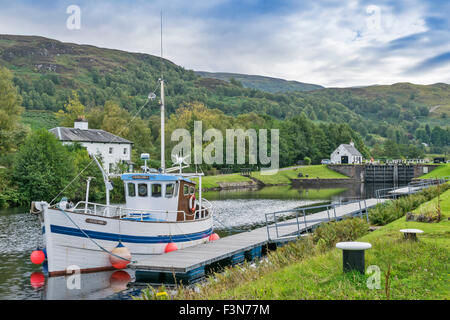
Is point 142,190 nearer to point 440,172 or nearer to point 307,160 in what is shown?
point 440,172

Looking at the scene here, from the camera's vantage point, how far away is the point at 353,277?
10.7 m

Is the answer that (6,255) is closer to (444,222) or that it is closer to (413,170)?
(444,222)

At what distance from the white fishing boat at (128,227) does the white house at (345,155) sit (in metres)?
103

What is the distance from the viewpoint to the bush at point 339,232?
17562mm

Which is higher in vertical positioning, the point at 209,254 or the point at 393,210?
the point at 393,210

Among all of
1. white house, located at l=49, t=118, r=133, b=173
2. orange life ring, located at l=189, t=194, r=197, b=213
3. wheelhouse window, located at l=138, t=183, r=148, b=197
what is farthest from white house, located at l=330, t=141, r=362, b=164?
wheelhouse window, located at l=138, t=183, r=148, b=197

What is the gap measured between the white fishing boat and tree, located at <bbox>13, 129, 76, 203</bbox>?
28381 millimetres

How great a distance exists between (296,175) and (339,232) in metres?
84.5

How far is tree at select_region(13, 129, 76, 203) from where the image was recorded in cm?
4888

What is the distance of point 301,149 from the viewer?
128 metres

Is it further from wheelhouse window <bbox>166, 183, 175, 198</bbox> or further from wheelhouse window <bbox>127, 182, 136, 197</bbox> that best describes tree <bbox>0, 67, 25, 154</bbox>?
wheelhouse window <bbox>166, 183, 175, 198</bbox>

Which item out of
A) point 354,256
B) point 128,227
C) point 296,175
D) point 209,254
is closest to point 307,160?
point 296,175

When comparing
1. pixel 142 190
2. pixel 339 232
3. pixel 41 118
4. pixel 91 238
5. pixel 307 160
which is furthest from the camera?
pixel 41 118
